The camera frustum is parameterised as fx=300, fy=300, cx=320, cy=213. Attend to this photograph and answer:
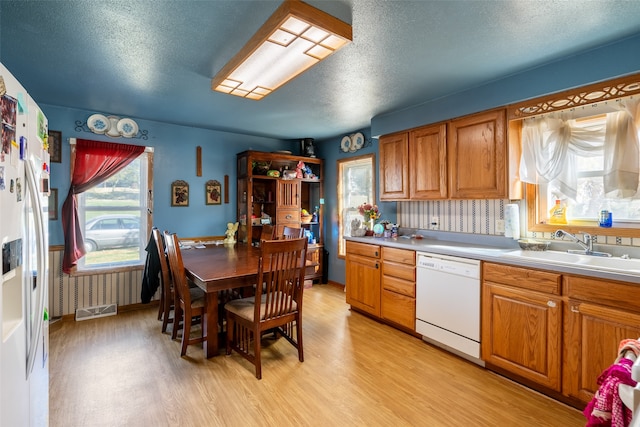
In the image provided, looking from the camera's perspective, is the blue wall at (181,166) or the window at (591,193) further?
the blue wall at (181,166)

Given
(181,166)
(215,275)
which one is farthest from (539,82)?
(181,166)

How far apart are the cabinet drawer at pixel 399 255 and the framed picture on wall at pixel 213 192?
254 centimetres

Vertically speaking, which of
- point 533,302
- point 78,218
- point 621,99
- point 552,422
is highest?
point 621,99

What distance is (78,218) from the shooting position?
3.40 meters

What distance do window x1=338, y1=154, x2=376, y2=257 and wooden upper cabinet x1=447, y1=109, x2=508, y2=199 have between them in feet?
4.96

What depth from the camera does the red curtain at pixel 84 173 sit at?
3.30 metres

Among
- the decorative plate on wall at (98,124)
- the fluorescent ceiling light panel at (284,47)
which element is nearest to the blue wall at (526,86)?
the fluorescent ceiling light panel at (284,47)

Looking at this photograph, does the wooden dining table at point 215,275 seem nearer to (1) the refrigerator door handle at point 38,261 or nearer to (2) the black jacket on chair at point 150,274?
(2) the black jacket on chair at point 150,274

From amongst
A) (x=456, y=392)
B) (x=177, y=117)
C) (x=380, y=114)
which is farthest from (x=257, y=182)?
(x=456, y=392)

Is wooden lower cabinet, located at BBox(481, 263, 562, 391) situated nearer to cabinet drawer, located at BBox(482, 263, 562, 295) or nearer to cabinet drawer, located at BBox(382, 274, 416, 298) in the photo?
cabinet drawer, located at BBox(482, 263, 562, 295)

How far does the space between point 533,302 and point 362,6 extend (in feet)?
7.14

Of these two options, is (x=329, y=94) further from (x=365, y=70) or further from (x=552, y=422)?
(x=552, y=422)

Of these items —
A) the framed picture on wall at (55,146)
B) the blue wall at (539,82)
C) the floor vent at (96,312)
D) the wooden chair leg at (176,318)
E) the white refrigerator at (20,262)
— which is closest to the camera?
the white refrigerator at (20,262)

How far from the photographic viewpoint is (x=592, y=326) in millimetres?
1807
